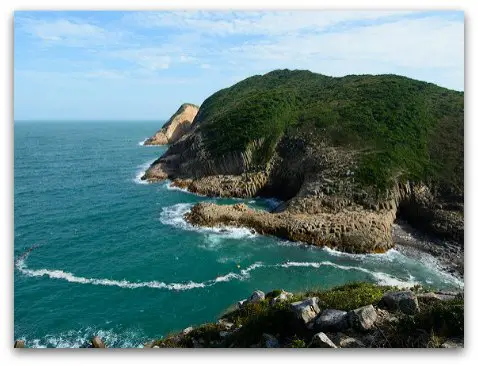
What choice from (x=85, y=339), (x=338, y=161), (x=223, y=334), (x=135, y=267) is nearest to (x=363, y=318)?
(x=223, y=334)

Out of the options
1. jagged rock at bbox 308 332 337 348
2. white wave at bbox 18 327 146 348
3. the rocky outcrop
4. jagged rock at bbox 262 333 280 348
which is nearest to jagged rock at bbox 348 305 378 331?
jagged rock at bbox 308 332 337 348

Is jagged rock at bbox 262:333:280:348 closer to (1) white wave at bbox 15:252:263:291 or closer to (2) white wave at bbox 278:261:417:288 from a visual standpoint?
(1) white wave at bbox 15:252:263:291

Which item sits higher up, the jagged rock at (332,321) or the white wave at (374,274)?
the jagged rock at (332,321)

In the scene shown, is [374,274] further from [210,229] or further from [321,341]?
[321,341]

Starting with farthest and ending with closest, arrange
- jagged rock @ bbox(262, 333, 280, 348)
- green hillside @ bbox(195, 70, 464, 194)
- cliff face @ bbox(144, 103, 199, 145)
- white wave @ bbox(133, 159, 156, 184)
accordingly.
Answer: cliff face @ bbox(144, 103, 199, 145), white wave @ bbox(133, 159, 156, 184), green hillside @ bbox(195, 70, 464, 194), jagged rock @ bbox(262, 333, 280, 348)

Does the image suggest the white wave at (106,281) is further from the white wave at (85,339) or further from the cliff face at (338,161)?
the cliff face at (338,161)

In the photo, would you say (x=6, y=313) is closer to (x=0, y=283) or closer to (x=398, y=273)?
(x=0, y=283)

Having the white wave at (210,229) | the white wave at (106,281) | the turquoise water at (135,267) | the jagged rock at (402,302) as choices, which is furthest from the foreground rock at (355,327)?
the white wave at (210,229)
